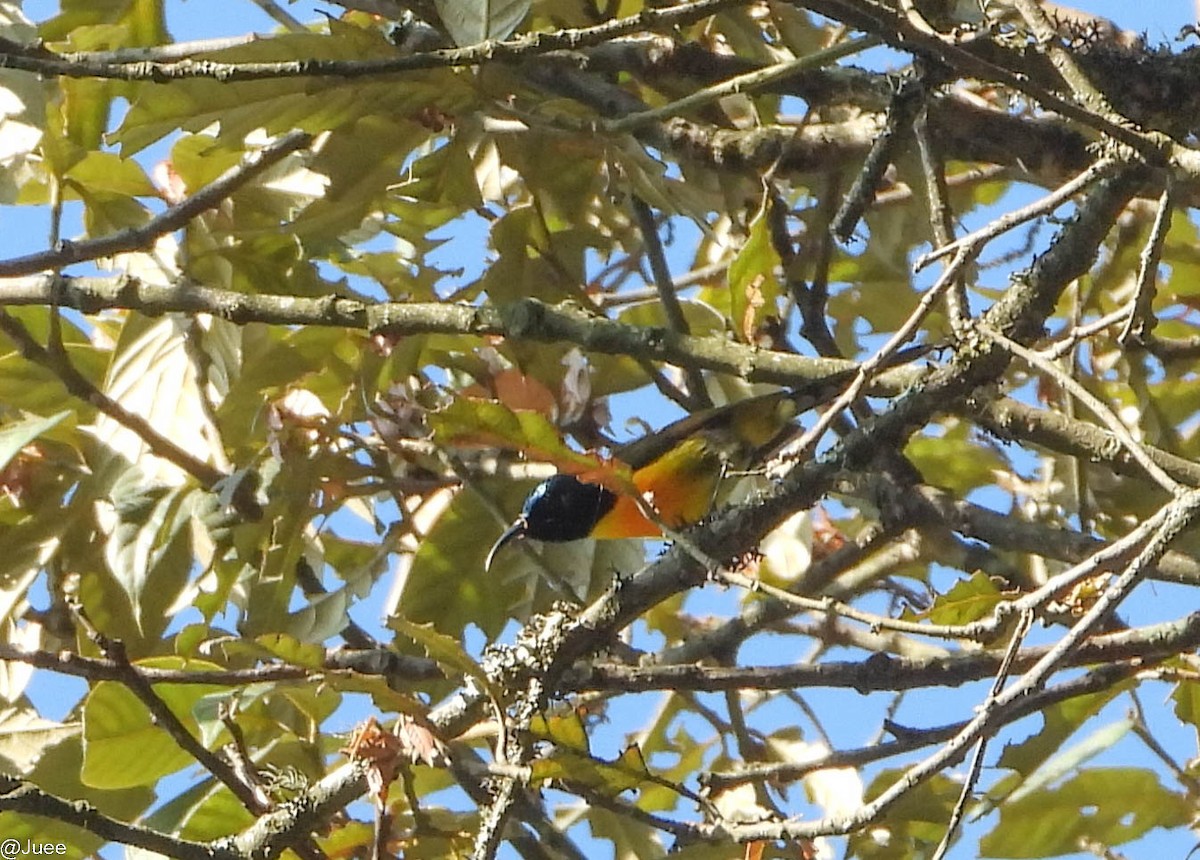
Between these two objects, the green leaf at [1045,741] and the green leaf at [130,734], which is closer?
the green leaf at [130,734]

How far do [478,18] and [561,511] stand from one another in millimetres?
1139

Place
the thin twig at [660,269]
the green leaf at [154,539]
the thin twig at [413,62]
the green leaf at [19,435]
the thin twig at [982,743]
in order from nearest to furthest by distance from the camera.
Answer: the thin twig at [982,743], the thin twig at [413,62], the green leaf at [19,435], the green leaf at [154,539], the thin twig at [660,269]

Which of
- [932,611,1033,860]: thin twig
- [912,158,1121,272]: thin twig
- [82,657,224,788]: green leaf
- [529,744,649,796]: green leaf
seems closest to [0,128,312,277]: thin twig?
[82,657,224,788]: green leaf

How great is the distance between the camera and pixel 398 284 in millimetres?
2543

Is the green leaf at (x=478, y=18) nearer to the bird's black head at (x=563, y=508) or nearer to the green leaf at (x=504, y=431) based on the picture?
the green leaf at (x=504, y=431)

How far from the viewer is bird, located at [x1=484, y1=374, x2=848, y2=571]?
230 cm

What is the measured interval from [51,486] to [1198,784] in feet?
6.12

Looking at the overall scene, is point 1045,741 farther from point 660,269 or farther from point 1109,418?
point 660,269

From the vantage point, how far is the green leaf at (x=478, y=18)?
172 centimetres

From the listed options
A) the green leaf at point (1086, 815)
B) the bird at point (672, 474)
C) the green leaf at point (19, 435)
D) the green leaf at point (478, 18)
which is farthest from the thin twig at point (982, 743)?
the green leaf at point (19, 435)

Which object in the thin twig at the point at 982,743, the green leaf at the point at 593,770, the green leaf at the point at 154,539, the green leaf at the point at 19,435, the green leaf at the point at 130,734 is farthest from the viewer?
the green leaf at the point at 154,539

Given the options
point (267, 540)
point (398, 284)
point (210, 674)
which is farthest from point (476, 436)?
point (398, 284)

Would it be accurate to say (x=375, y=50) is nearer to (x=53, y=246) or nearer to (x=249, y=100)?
(x=249, y=100)

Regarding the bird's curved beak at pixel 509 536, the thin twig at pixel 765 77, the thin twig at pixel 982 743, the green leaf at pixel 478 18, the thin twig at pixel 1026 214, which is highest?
the green leaf at pixel 478 18
